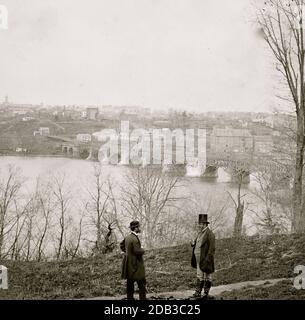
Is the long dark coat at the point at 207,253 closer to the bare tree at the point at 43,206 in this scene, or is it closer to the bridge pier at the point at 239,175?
the bridge pier at the point at 239,175

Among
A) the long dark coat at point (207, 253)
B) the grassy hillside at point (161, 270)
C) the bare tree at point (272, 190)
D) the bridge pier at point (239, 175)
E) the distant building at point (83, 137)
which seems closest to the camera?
the long dark coat at point (207, 253)

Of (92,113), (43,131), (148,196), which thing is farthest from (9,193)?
(92,113)

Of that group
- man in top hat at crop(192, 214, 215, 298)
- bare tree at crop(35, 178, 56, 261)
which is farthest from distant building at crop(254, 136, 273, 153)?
man in top hat at crop(192, 214, 215, 298)

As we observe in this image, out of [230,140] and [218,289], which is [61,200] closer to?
[230,140]

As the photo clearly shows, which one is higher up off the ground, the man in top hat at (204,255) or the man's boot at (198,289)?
the man in top hat at (204,255)

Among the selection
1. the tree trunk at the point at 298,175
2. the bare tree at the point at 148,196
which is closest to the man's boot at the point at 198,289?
the tree trunk at the point at 298,175

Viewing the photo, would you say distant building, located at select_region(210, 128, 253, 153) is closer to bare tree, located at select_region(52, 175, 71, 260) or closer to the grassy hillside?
the grassy hillside
